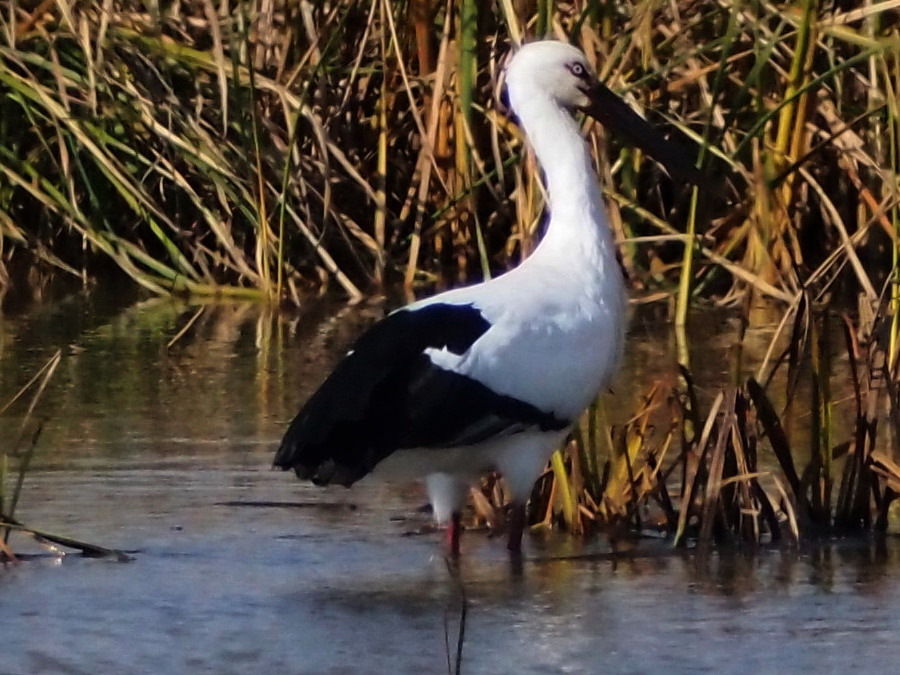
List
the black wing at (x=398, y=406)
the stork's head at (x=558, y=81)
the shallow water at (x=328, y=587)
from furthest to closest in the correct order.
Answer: the stork's head at (x=558, y=81), the black wing at (x=398, y=406), the shallow water at (x=328, y=587)

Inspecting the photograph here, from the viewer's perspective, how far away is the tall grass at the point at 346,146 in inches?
335

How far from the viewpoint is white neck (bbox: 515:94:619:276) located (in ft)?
18.6

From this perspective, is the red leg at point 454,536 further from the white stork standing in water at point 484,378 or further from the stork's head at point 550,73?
the stork's head at point 550,73

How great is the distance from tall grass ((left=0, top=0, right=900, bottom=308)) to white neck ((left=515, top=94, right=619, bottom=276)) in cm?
220

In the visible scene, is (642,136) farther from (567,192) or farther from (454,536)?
(454,536)

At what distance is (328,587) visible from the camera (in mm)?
4984

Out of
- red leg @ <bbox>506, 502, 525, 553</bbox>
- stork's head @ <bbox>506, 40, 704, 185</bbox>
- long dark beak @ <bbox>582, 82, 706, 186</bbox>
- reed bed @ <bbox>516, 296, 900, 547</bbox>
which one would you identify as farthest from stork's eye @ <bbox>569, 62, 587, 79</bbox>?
red leg @ <bbox>506, 502, 525, 553</bbox>

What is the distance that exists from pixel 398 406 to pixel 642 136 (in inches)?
62.1

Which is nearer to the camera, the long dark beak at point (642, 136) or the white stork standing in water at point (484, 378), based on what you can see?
the white stork standing in water at point (484, 378)

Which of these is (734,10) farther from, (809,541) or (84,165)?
(84,165)

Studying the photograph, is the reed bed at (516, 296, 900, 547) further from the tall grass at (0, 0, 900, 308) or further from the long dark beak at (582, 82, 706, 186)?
the tall grass at (0, 0, 900, 308)

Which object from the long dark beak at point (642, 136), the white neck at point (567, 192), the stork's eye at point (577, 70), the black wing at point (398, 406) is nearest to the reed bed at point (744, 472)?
the black wing at point (398, 406)

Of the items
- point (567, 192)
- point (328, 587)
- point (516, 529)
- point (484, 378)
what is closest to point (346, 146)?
point (567, 192)

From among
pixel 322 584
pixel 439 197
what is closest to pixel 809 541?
pixel 322 584
